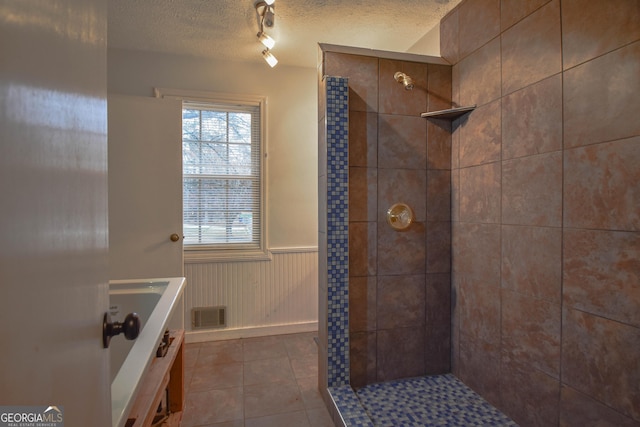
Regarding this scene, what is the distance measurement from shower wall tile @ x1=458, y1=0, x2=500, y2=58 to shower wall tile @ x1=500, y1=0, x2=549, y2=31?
37mm

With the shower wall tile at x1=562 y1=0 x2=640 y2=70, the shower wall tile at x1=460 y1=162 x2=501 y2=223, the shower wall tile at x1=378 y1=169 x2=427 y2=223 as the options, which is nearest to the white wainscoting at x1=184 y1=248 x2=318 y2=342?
the shower wall tile at x1=378 y1=169 x2=427 y2=223

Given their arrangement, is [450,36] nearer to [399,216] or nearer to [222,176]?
[399,216]

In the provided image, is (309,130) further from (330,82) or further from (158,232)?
(158,232)

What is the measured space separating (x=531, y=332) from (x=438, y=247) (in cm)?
67

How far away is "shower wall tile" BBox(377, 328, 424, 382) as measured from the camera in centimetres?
186

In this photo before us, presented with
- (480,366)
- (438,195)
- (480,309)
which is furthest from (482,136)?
(480,366)

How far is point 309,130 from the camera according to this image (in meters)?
2.91

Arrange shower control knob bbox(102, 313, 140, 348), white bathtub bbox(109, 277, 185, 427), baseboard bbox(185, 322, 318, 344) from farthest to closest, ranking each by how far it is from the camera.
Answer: baseboard bbox(185, 322, 318, 344) < white bathtub bbox(109, 277, 185, 427) < shower control knob bbox(102, 313, 140, 348)

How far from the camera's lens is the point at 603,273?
1.13m

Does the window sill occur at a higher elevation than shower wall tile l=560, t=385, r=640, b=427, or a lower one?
higher

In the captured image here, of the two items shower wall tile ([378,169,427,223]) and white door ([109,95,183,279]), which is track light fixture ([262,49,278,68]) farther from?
shower wall tile ([378,169,427,223])

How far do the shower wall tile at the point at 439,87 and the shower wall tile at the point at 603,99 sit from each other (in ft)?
2.40

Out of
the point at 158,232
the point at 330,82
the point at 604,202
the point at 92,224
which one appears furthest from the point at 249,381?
the point at 604,202

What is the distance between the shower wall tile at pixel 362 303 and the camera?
1816 mm
